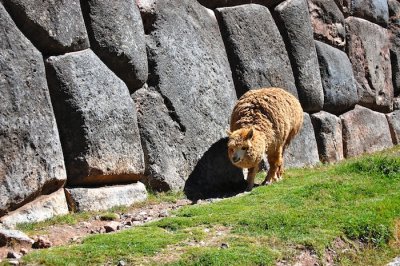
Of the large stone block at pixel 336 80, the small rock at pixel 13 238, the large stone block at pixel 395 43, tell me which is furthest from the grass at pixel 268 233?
the large stone block at pixel 395 43

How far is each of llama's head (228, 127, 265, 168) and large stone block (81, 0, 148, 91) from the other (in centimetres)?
159

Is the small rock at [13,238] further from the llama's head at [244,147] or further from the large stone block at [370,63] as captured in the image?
the large stone block at [370,63]

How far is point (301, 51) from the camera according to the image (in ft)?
44.0

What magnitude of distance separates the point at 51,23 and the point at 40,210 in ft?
7.68

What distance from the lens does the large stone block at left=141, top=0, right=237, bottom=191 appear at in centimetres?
991

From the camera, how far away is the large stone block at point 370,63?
1555cm

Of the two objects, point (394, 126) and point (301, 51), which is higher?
point (301, 51)

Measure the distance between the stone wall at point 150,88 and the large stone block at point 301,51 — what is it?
23mm

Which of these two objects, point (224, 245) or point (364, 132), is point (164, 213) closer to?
point (224, 245)

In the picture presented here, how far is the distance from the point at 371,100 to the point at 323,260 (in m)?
9.78

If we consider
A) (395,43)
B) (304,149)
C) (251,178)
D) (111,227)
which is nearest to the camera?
(111,227)

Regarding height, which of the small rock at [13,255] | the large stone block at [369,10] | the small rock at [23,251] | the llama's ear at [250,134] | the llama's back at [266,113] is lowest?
the small rock at [23,251]

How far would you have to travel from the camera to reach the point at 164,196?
372 inches

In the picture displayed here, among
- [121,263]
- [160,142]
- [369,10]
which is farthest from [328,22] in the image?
[121,263]
